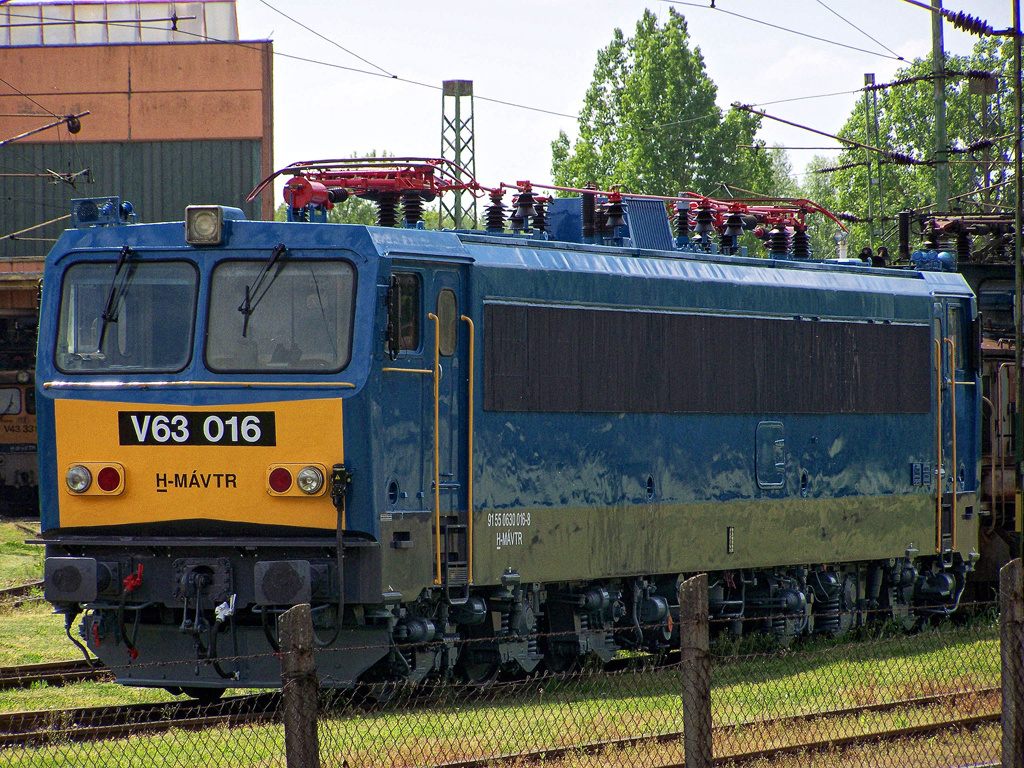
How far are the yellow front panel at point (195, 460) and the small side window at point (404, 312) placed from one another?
643 millimetres

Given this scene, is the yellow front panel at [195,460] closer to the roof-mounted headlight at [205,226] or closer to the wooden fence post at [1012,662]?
the roof-mounted headlight at [205,226]

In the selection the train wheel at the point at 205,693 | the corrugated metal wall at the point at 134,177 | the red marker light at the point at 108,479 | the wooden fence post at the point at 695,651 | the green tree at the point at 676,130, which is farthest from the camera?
the green tree at the point at 676,130

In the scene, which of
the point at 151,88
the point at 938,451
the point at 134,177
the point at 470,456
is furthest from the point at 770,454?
the point at 151,88

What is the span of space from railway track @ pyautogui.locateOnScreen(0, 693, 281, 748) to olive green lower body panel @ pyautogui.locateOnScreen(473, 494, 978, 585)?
1906mm

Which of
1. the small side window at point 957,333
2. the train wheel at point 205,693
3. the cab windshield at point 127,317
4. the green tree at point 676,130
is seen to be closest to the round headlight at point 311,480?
the cab windshield at point 127,317

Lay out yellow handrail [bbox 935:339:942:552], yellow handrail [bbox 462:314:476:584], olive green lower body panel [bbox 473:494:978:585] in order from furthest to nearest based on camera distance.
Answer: yellow handrail [bbox 935:339:942:552] < olive green lower body panel [bbox 473:494:978:585] < yellow handrail [bbox 462:314:476:584]

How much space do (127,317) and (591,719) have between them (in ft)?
13.9

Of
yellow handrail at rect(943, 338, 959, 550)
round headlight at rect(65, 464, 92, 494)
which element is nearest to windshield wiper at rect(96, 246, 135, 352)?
round headlight at rect(65, 464, 92, 494)

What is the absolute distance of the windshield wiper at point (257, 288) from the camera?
10492mm

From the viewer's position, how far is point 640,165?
5725 cm

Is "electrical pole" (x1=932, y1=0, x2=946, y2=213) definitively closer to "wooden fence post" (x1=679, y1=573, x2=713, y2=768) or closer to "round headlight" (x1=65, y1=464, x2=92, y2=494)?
"round headlight" (x1=65, y1=464, x2=92, y2=494)

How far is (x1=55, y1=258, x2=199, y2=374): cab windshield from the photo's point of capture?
34.9 feet

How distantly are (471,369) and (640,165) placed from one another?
47058 mm

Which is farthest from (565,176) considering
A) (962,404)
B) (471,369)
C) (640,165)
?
(471,369)
